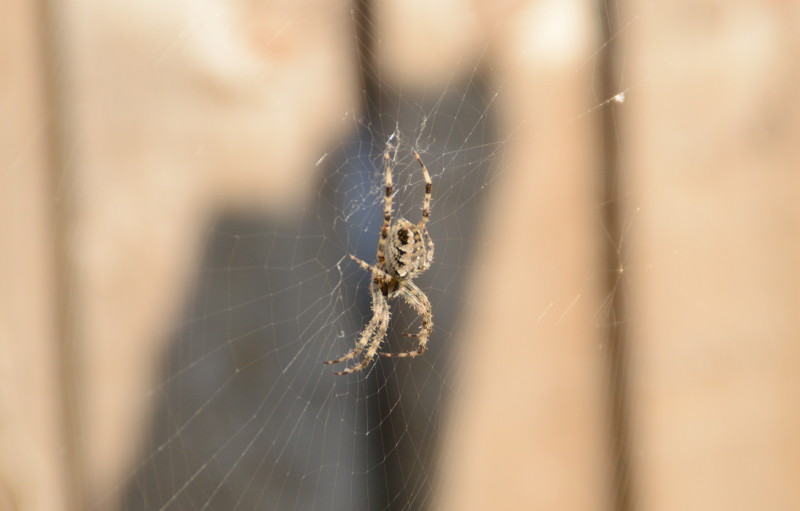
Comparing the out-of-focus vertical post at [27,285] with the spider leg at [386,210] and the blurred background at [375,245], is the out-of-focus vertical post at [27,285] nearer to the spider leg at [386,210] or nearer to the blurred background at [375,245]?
the blurred background at [375,245]

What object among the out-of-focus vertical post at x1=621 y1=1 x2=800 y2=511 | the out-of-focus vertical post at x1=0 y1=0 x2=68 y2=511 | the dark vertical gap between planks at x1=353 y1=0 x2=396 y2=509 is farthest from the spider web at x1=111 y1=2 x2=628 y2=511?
the out-of-focus vertical post at x1=621 y1=1 x2=800 y2=511

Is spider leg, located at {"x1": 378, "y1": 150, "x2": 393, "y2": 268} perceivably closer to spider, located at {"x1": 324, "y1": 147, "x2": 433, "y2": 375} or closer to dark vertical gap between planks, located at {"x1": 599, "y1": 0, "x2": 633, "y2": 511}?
spider, located at {"x1": 324, "y1": 147, "x2": 433, "y2": 375}

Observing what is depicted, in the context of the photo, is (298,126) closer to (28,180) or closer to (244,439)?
(28,180)

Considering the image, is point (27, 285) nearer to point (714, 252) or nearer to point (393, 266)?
point (393, 266)

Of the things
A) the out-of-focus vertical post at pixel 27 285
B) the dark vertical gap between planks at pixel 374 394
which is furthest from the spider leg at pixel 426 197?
the out-of-focus vertical post at pixel 27 285

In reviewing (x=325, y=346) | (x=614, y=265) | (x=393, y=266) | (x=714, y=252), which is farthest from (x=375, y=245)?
(x=714, y=252)

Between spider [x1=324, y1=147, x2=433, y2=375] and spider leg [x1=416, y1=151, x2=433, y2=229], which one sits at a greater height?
spider leg [x1=416, y1=151, x2=433, y2=229]

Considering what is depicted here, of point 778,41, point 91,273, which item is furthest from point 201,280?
point 778,41
